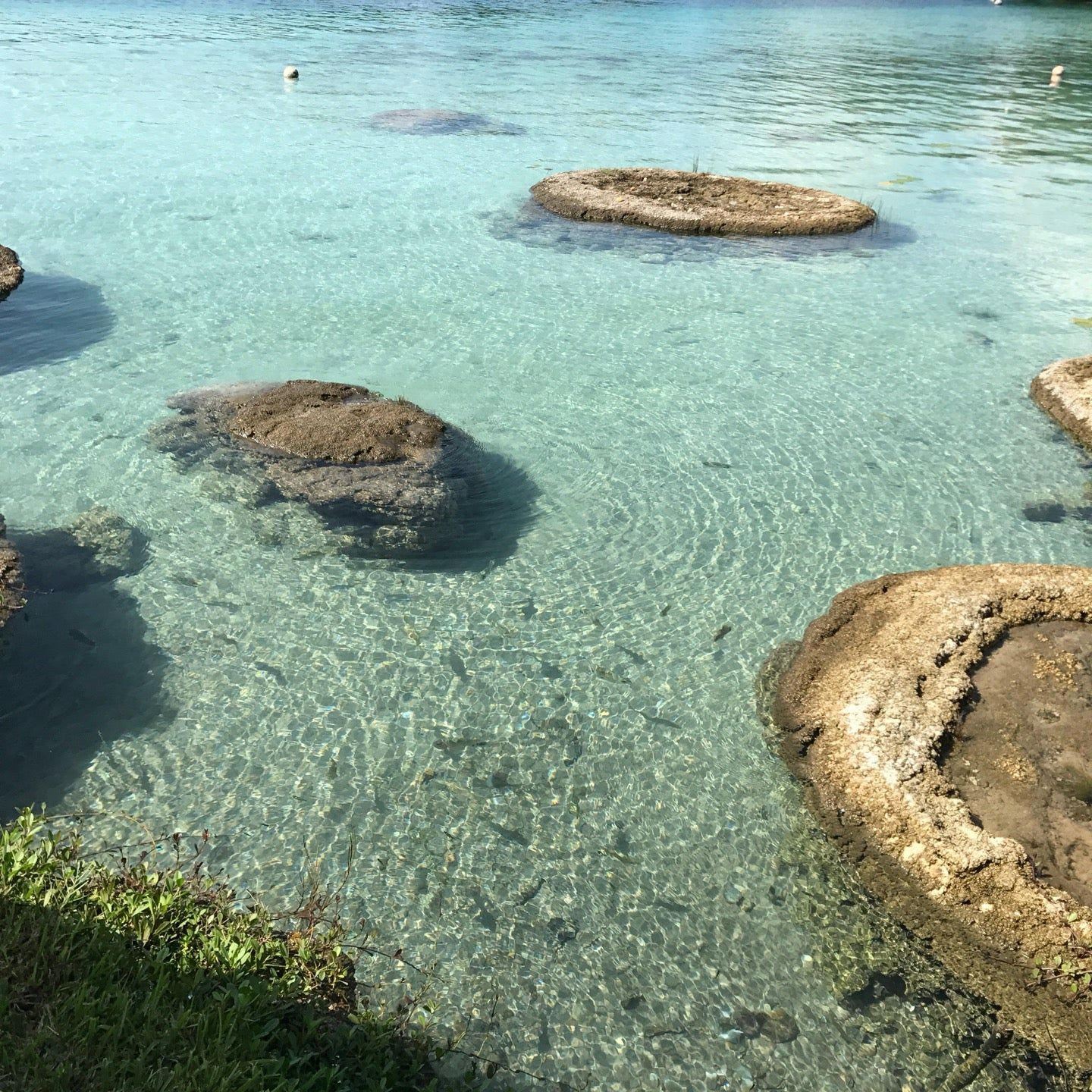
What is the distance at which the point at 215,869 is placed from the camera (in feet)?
16.3

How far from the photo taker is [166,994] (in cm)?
373

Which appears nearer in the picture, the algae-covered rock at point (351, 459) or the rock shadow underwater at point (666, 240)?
the algae-covered rock at point (351, 459)

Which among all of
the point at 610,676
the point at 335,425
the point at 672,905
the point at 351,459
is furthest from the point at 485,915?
the point at 335,425

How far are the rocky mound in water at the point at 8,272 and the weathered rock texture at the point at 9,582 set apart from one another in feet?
20.4

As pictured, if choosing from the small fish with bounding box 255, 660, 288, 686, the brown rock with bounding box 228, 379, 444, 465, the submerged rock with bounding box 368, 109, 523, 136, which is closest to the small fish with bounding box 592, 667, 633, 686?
the small fish with bounding box 255, 660, 288, 686

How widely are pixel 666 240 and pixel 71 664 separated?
11.2 meters

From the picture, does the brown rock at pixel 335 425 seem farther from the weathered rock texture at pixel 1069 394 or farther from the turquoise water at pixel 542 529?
the weathered rock texture at pixel 1069 394

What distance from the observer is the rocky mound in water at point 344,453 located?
7754 millimetres

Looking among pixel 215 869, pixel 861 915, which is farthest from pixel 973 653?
pixel 215 869

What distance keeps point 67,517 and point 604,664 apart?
→ 450 centimetres

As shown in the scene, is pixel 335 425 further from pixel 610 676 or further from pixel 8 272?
pixel 8 272

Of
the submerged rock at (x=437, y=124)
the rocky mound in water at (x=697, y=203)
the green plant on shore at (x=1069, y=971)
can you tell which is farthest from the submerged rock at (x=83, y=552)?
the submerged rock at (x=437, y=124)

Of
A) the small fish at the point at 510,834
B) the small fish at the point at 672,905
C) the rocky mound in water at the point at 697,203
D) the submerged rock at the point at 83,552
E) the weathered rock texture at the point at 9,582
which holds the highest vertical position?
the rocky mound in water at the point at 697,203

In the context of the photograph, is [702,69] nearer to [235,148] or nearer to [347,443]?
[235,148]
